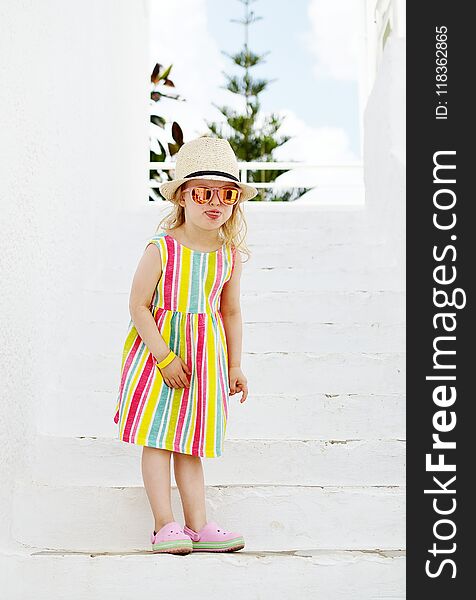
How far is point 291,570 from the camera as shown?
161 cm

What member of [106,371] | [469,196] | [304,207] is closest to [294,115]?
[304,207]

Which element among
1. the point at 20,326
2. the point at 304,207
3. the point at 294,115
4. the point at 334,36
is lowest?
the point at 20,326

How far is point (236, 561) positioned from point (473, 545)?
0.44 meters

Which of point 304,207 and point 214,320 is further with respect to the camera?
point 304,207

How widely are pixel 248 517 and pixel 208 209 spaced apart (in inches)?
25.1

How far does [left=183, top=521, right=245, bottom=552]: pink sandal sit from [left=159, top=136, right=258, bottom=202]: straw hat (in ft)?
2.22

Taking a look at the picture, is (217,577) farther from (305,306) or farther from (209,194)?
(305,306)

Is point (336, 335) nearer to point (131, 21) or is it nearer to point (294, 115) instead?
point (131, 21)

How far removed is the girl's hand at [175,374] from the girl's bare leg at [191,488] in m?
0.14

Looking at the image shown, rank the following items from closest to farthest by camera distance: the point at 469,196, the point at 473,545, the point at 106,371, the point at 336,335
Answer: the point at 473,545 < the point at 469,196 < the point at 106,371 < the point at 336,335

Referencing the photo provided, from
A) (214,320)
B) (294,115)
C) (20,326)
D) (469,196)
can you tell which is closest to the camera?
(469,196)

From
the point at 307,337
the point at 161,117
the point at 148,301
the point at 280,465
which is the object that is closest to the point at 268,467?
the point at 280,465

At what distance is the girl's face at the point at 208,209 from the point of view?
177cm

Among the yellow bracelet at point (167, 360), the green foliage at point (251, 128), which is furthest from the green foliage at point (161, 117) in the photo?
the yellow bracelet at point (167, 360)
